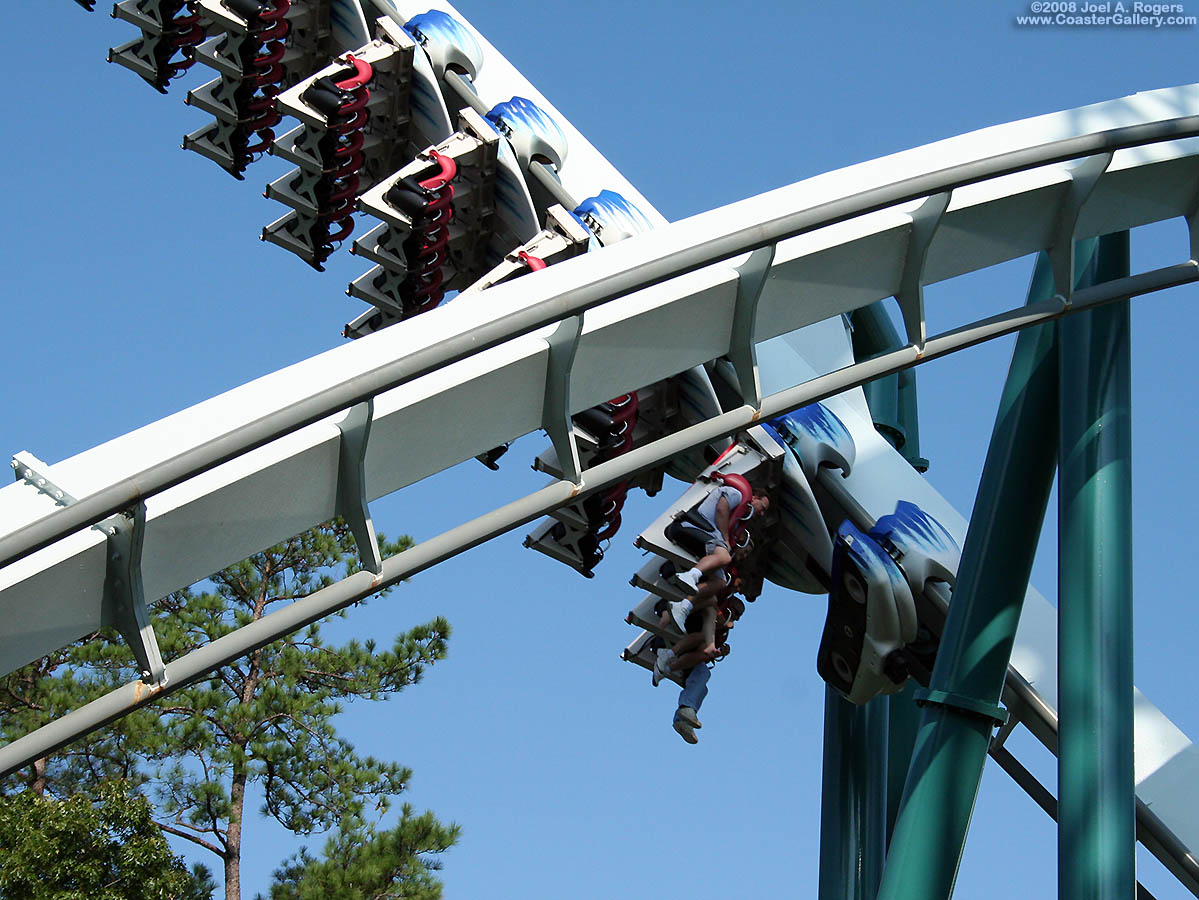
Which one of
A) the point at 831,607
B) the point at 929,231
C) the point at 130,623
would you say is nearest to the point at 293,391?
the point at 130,623

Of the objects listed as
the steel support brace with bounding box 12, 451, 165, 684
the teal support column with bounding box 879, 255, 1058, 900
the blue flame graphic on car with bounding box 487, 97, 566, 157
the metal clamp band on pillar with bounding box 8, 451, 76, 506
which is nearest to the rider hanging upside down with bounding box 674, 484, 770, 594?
the teal support column with bounding box 879, 255, 1058, 900

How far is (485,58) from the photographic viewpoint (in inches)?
388

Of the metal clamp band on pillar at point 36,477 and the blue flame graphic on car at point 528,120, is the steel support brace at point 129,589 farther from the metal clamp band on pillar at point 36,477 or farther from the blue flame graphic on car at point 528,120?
the blue flame graphic on car at point 528,120

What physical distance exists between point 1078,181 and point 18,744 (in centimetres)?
471

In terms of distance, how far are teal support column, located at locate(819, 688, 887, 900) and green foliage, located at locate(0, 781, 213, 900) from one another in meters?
6.74

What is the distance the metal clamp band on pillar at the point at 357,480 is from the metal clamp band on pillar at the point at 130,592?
747mm

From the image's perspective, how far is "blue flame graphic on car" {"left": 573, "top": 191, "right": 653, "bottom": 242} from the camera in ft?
29.3

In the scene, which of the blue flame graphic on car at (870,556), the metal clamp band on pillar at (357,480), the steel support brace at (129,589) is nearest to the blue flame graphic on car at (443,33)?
the blue flame graphic on car at (870,556)

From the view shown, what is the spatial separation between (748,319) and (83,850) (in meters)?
9.62

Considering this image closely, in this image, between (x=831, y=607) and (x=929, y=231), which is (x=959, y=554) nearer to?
(x=831, y=607)

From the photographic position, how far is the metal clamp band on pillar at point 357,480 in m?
5.68

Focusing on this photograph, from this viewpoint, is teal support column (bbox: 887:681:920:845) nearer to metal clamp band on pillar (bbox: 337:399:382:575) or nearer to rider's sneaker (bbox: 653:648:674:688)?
rider's sneaker (bbox: 653:648:674:688)

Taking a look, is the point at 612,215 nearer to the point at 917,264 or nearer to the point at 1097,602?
the point at 917,264

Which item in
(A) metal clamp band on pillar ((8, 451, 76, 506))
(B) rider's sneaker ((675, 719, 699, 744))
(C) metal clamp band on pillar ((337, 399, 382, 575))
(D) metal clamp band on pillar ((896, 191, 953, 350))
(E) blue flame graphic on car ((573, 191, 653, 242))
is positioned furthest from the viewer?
(E) blue flame graphic on car ((573, 191, 653, 242))
